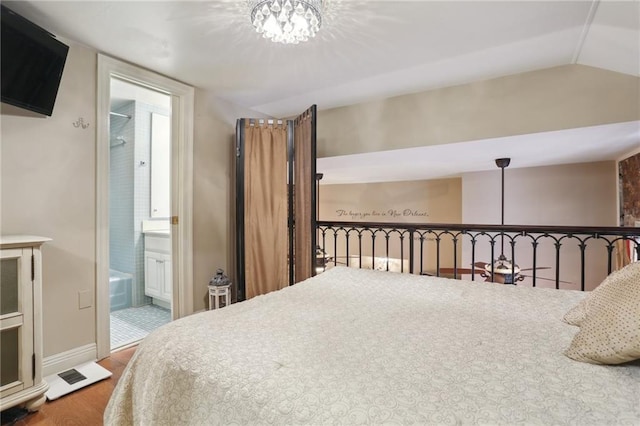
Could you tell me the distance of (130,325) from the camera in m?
3.07

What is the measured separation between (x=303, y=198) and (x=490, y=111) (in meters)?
1.90

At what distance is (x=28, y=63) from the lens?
5.66 ft

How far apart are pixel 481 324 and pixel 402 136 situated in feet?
7.14

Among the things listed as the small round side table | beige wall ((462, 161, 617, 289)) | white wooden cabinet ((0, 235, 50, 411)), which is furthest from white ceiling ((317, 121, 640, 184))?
white wooden cabinet ((0, 235, 50, 411))

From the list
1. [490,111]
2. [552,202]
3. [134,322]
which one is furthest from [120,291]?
[552,202]

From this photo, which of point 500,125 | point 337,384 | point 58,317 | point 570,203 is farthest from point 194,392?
point 570,203

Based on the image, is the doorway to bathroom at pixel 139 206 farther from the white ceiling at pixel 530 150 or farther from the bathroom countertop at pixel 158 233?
the white ceiling at pixel 530 150

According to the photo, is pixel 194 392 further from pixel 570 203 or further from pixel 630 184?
pixel 570 203

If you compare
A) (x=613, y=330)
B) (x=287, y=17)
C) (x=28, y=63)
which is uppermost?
(x=287, y=17)

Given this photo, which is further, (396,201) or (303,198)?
(396,201)

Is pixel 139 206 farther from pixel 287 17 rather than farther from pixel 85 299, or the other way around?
pixel 287 17

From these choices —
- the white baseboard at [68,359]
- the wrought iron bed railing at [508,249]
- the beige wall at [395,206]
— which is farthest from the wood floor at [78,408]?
the beige wall at [395,206]

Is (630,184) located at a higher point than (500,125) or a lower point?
lower

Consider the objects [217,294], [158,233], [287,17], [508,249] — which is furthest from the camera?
[508,249]
